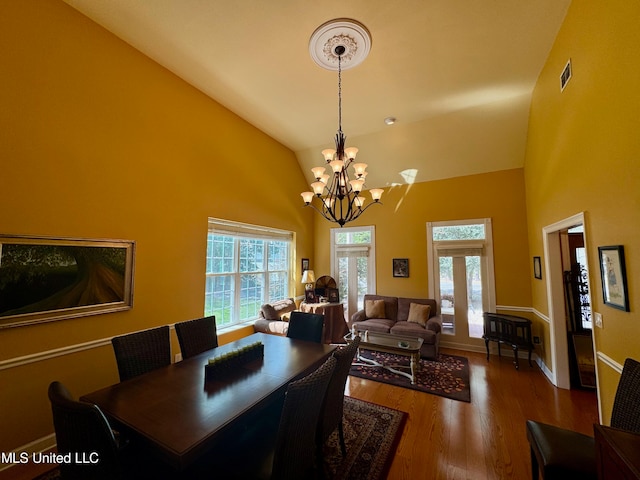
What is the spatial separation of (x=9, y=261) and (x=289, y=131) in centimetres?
390

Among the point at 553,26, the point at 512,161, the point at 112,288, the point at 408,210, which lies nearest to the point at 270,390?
the point at 112,288

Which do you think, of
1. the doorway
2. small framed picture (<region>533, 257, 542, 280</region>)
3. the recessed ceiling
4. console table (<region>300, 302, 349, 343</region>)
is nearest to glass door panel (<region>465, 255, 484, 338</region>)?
small framed picture (<region>533, 257, 542, 280</region>)

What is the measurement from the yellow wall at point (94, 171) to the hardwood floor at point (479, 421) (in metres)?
0.89

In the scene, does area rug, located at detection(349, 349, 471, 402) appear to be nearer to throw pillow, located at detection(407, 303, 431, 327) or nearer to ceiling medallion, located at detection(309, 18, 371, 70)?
throw pillow, located at detection(407, 303, 431, 327)

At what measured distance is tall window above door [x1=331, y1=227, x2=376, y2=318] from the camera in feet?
18.6

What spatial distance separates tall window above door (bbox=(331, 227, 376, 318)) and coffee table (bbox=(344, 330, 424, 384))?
4.95ft

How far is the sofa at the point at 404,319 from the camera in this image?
13.9 ft

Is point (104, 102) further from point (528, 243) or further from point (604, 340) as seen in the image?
point (528, 243)

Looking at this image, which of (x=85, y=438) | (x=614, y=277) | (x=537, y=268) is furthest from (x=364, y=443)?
(x=537, y=268)

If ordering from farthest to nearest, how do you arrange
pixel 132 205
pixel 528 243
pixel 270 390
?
1. pixel 528 243
2. pixel 132 205
3. pixel 270 390

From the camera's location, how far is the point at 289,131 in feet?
15.5

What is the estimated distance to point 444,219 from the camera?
5.05m

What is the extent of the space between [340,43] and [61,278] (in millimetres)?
3411

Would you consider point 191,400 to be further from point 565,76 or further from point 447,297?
point 447,297
